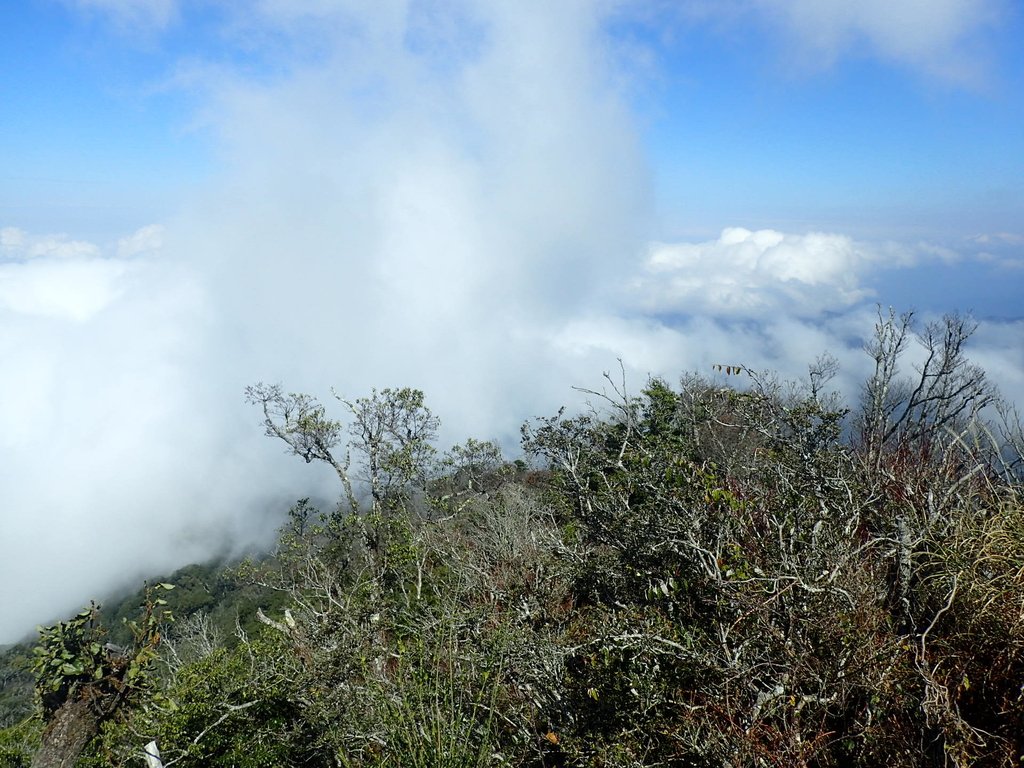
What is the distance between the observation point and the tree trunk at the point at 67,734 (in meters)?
5.94

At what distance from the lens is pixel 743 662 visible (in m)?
4.43

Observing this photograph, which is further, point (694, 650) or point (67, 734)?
point (67, 734)

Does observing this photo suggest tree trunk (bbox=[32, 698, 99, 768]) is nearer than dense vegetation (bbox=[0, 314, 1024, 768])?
No

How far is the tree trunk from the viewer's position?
5.94m

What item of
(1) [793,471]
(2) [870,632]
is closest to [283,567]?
(1) [793,471]

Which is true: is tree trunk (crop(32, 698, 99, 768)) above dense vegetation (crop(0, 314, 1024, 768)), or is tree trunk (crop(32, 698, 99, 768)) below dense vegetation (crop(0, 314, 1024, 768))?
below

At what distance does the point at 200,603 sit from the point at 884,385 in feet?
187

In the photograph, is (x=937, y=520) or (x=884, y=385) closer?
(x=937, y=520)

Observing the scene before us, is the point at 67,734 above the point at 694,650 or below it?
below

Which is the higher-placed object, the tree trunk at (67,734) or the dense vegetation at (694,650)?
the dense vegetation at (694,650)

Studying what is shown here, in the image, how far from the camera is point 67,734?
20.4ft

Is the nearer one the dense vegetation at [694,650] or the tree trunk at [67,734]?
the dense vegetation at [694,650]

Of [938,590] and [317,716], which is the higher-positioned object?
[938,590]

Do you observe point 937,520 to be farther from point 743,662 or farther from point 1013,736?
point 743,662
